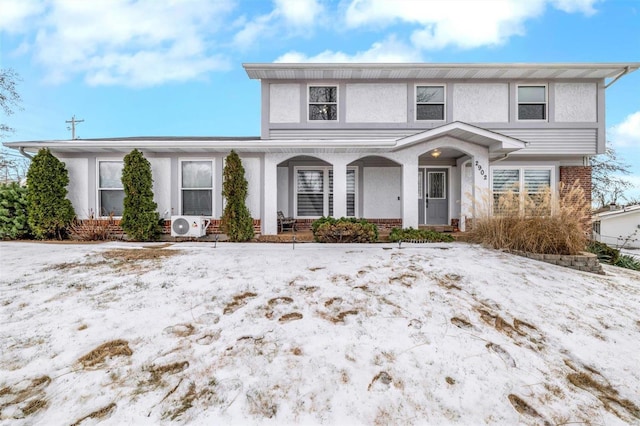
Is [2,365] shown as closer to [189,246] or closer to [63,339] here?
[63,339]

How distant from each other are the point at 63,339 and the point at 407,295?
355 cm

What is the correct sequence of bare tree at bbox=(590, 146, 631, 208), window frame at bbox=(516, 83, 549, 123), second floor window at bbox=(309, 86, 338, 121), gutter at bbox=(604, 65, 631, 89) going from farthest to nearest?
bare tree at bbox=(590, 146, 631, 208) → second floor window at bbox=(309, 86, 338, 121) → window frame at bbox=(516, 83, 549, 123) → gutter at bbox=(604, 65, 631, 89)

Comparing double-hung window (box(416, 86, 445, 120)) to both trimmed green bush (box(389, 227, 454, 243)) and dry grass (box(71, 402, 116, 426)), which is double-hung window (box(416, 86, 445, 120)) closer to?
trimmed green bush (box(389, 227, 454, 243))

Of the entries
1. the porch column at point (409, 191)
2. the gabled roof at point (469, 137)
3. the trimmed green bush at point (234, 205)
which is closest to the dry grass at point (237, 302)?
the trimmed green bush at point (234, 205)

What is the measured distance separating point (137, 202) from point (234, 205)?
2535 mm

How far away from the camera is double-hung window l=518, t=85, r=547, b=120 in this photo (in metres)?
9.91

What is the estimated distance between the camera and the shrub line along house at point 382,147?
8336 mm

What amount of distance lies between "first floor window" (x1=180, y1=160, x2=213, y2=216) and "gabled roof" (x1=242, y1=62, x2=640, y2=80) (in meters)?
3.78

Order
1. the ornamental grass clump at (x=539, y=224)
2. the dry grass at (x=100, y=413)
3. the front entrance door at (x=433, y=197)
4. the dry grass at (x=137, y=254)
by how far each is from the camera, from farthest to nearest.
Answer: the front entrance door at (x=433, y=197) → the ornamental grass clump at (x=539, y=224) → the dry grass at (x=137, y=254) → the dry grass at (x=100, y=413)

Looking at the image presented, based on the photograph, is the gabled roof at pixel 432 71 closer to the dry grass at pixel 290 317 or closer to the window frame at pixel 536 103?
the window frame at pixel 536 103

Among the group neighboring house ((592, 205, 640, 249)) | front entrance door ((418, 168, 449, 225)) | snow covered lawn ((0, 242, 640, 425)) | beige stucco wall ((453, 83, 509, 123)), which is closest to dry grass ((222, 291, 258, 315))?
snow covered lawn ((0, 242, 640, 425))

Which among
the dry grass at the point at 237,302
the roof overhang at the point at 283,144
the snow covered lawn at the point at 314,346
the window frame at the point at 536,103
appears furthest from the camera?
the window frame at the point at 536,103

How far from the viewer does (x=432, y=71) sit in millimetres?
9602

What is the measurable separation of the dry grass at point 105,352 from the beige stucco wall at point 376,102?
29.3 ft
